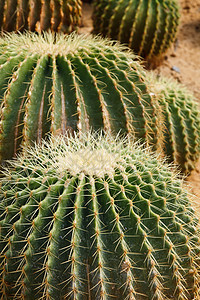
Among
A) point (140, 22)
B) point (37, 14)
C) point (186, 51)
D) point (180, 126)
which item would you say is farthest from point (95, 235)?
point (186, 51)

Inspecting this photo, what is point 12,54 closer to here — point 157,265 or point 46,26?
point 46,26

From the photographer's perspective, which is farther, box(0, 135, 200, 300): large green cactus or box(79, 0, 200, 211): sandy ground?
box(79, 0, 200, 211): sandy ground

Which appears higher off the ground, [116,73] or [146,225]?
[116,73]

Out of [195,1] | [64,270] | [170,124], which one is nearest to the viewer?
[64,270]

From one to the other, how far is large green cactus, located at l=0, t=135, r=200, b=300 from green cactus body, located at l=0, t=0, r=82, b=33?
233cm

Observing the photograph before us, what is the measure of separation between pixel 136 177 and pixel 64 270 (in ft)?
2.00

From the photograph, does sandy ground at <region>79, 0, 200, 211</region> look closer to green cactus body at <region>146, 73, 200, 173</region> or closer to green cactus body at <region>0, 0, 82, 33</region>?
green cactus body at <region>146, 73, 200, 173</region>

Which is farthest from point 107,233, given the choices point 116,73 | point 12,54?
point 12,54

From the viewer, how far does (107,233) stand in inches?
87.4

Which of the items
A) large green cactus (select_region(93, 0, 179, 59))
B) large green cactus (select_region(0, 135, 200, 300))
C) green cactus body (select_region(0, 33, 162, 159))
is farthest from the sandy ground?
large green cactus (select_region(0, 135, 200, 300))

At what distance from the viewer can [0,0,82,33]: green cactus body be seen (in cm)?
434

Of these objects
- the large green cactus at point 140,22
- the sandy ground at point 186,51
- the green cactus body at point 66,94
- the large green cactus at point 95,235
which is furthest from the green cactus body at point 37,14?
the large green cactus at point 95,235

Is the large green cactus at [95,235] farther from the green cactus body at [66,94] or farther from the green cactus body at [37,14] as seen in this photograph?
the green cactus body at [37,14]

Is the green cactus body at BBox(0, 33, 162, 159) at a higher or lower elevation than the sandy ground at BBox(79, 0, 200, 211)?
higher
